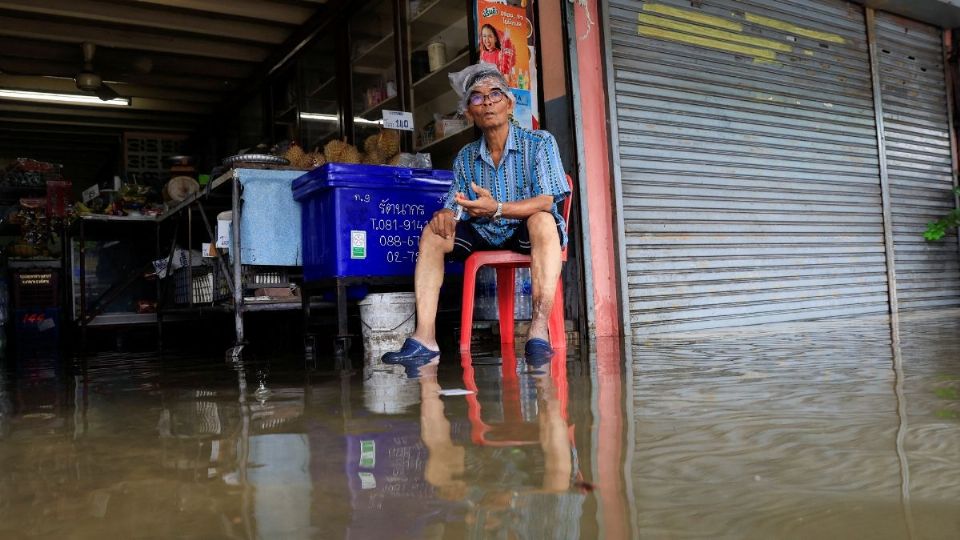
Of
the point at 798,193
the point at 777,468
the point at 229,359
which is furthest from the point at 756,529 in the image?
the point at 798,193

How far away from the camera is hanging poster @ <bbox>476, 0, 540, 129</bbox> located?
15.3 feet

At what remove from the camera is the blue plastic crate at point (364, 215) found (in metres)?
3.86

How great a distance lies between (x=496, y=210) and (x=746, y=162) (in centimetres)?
344

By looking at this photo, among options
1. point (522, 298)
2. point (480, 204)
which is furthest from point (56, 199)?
point (480, 204)

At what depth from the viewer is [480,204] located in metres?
3.16

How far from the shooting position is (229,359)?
3.97m

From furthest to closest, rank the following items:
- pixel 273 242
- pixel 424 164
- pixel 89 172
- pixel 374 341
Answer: pixel 89 172, pixel 424 164, pixel 273 242, pixel 374 341

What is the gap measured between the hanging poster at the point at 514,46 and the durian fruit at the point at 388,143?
1027 mm

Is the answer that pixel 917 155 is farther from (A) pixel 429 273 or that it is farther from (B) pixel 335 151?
(A) pixel 429 273

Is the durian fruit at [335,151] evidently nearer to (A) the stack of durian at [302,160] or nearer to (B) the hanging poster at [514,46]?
(A) the stack of durian at [302,160]

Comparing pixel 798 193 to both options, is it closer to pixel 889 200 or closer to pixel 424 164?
pixel 889 200

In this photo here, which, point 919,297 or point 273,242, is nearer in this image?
point 273,242

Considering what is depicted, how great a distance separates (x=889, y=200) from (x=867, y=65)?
4.43ft

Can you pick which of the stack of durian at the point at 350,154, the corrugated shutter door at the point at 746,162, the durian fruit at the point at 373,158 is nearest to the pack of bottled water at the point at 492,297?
the corrugated shutter door at the point at 746,162
